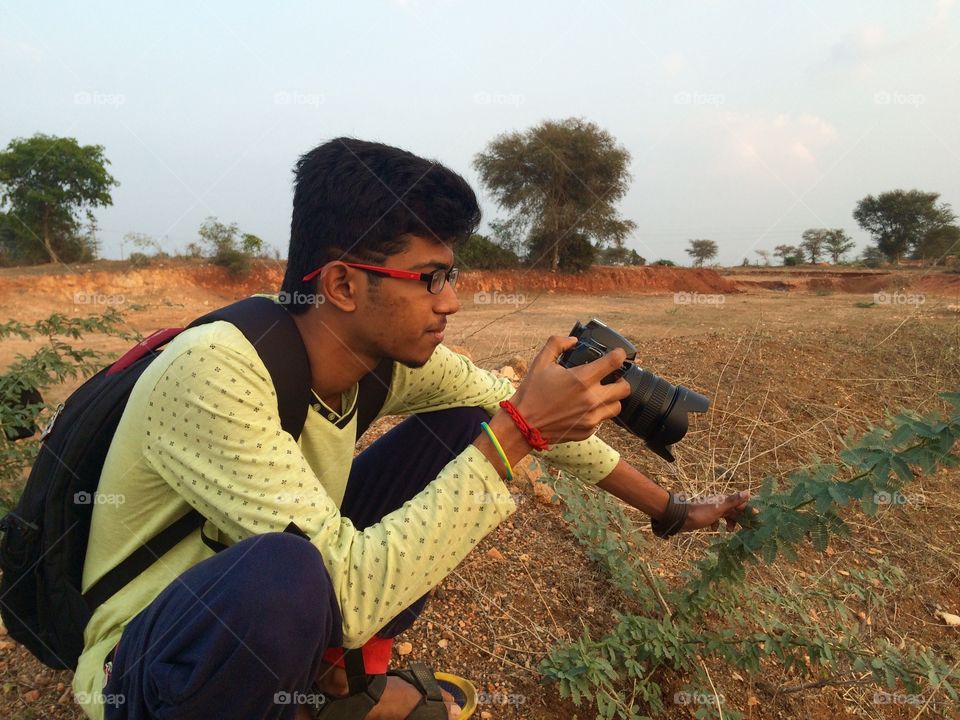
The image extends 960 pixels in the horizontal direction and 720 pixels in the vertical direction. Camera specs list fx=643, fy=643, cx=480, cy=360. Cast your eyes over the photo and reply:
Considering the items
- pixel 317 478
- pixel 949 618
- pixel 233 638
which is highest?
pixel 317 478

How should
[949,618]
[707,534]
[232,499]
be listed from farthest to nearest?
[707,534]
[949,618]
[232,499]

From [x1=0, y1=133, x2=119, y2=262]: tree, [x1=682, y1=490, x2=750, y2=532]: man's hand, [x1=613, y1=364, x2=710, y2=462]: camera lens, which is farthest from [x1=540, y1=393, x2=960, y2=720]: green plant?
[x1=0, y1=133, x2=119, y2=262]: tree

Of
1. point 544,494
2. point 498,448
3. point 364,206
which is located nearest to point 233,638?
point 498,448

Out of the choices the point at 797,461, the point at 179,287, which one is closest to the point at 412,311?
the point at 797,461

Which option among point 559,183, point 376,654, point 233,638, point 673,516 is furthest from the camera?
point 559,183

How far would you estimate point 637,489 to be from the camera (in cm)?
182

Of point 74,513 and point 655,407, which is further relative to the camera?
point 655,407

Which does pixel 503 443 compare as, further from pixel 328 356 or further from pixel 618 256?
pixel 618 256

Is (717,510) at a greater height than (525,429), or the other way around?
(525,429)

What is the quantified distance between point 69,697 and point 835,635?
224 cm

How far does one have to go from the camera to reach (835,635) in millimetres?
2008

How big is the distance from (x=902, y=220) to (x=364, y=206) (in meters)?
30.1

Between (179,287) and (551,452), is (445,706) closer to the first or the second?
(551,452)

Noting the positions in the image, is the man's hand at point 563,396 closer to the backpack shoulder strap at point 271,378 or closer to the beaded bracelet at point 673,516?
the backpack shoulder strap at point 271,378
